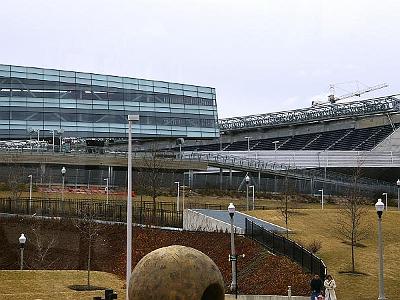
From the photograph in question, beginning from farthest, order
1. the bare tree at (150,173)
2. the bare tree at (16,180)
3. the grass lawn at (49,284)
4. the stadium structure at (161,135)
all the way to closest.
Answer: the stadium structure at (161,135) < the bare tree at (150,173) < the bare tree at (16,180) < the grass lawn at (49,284)

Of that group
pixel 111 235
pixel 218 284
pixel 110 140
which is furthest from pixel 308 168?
pixel 218 284

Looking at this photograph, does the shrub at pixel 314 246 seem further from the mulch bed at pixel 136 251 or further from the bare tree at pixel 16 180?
the bare tree at pixel 16 180

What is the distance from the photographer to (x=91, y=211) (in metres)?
50.2

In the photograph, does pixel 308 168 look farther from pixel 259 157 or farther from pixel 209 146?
pixel 209 146

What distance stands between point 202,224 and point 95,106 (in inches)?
1945

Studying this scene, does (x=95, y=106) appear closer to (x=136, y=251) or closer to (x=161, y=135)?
(x=161, y=135)

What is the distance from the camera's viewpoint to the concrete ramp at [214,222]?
42419 millimetres

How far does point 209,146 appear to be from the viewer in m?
121

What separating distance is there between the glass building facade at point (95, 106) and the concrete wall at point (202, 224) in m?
45.0

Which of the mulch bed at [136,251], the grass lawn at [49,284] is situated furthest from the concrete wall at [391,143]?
the grass lawn at [49,284]

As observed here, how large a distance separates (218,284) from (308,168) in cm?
8186

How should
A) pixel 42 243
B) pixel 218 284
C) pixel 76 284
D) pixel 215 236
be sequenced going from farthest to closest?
pixel 42 243
pixel 215 236
pixel 76 284
pixel 218 284

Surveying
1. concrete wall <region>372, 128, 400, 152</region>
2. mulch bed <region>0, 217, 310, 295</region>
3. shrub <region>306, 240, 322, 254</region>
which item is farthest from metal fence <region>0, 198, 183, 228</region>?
concrete wall <region>372, 128, 400, 152</region>

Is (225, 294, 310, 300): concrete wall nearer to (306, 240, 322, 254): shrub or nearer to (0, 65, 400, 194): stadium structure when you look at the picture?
(306, 240, 322, 254): shrub
